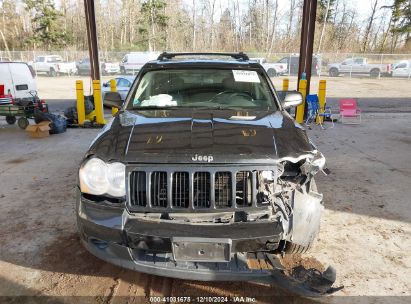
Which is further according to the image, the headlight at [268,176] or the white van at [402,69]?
the white van at [402,69]

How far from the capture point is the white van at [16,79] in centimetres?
1023

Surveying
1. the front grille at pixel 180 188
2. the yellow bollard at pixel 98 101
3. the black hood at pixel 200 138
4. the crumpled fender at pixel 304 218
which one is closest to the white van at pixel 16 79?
the yellow bollard at pixel 98 101

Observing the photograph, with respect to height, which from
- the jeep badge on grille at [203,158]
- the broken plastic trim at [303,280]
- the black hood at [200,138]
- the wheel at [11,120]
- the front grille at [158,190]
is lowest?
the wheel at [11,120]

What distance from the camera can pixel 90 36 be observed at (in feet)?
34.8

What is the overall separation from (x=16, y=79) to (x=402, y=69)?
95.8ft

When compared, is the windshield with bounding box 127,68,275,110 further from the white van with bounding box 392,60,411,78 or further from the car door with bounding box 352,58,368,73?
the car door with bounding box 352,58,368,73

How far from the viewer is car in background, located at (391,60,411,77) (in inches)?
1147

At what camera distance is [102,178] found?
260cm

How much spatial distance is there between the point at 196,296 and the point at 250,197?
37.1 inches

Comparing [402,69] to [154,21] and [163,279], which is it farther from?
[163,279]

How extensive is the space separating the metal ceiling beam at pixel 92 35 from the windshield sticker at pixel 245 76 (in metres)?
7.70

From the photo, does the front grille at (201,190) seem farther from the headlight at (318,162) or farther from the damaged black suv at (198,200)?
the headlight at (318,162)

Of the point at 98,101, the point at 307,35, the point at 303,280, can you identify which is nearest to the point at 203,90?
the point at 303,280

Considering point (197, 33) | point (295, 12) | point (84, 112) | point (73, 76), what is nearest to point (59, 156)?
point (84, 112)
